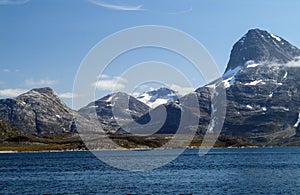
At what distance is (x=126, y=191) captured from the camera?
86.2m

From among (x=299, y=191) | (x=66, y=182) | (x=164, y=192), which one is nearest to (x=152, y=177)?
(x=66, y=182)

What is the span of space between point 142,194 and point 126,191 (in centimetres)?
510

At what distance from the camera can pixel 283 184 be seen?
96062mm

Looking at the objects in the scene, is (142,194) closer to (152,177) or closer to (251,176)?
(152,177)

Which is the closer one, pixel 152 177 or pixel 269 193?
pixel 269 193

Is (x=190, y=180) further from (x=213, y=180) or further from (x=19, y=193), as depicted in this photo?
(x=19, y=193)

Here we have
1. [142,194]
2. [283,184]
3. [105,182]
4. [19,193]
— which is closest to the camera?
[142,194]

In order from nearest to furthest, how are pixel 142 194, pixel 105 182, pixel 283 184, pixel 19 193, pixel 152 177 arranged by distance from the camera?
pixel 142 194
pixel 19 193
pixel 283 184
pixel 105 182
pixel 152 177

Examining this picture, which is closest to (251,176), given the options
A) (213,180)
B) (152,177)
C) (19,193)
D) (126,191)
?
(213,180)

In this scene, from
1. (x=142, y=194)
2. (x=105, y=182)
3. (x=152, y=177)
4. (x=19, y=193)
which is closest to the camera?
(x=142, y=194)

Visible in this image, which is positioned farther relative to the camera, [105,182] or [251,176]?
[251,176]

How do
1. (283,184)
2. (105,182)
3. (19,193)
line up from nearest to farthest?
(19,193), (283,184), (105,182)

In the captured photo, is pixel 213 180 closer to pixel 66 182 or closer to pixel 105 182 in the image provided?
pixel 105 182

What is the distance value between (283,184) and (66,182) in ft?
149
